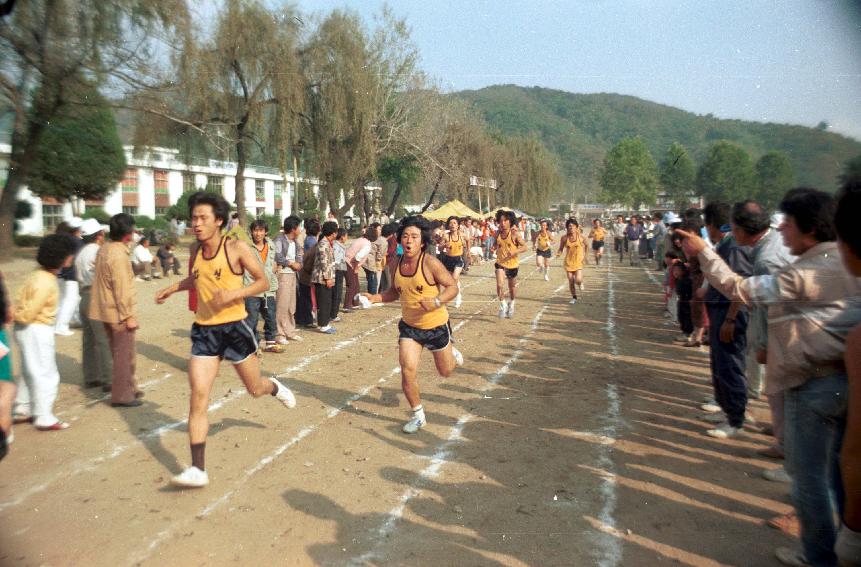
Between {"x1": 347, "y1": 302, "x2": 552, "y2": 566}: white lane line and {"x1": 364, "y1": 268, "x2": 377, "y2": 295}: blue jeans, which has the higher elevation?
{"x1": 364, "y1": 268, "x2": 377, "y2": 295}: blue jeans

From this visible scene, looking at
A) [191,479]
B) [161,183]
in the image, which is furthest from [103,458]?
[161,183]

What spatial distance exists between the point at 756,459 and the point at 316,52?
24.1 metres

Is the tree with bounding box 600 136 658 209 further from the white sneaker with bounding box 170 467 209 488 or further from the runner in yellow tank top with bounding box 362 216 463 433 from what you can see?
the white sneaker with bounding box 170 467 209 488

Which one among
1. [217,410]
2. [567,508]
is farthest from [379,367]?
[567,508]

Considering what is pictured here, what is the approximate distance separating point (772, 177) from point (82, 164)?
4113cm

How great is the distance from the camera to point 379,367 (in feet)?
28.6

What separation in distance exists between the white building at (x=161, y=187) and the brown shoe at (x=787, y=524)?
1276 centimetres

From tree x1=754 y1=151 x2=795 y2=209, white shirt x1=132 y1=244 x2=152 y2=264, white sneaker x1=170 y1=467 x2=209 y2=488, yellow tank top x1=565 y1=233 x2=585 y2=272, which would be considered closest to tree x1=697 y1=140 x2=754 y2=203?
tree x1=754 y1=151 x2=795 y2=209

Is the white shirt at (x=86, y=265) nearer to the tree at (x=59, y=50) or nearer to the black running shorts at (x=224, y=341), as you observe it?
the black running shorts at (x=224, y=341)

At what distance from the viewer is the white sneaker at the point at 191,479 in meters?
4.62

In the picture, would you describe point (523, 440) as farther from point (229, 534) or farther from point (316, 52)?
point (316, 52)

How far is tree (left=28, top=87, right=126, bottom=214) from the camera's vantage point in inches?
1405

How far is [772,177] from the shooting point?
5.28 meters

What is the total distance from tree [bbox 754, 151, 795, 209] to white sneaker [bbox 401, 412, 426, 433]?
3.45 metres
